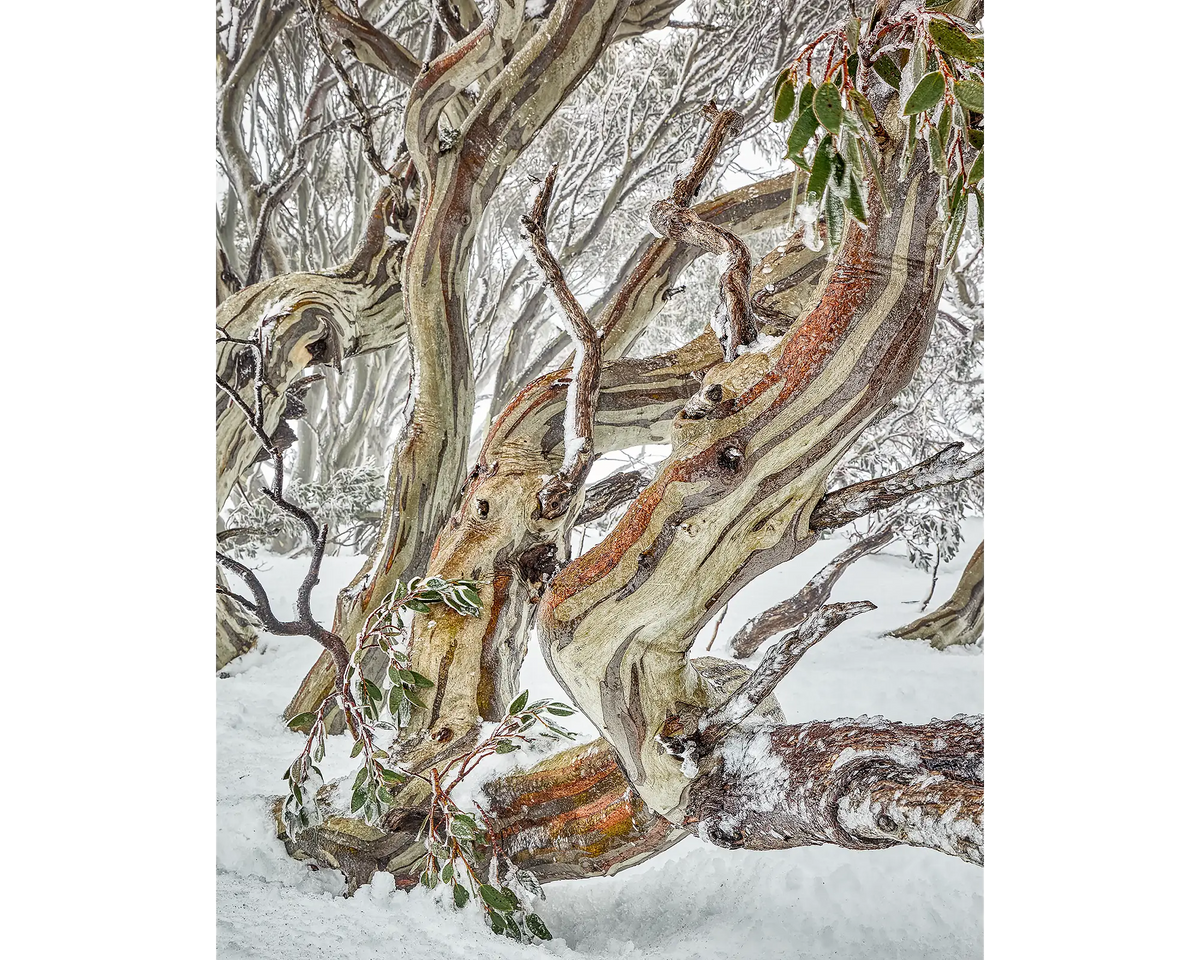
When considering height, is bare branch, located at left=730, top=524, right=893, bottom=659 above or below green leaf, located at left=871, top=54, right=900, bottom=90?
below

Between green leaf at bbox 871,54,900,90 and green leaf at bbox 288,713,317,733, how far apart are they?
1.07 meters

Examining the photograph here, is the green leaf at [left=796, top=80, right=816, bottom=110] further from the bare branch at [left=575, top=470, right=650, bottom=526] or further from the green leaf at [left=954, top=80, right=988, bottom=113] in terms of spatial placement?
the bare branch at [left=575, top=470, right=650, bottom=526]

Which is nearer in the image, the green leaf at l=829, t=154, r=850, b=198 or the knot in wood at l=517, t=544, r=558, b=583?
the green leaf at l=829, t=154, r=850, b=198

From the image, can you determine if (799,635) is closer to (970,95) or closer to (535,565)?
(535,565)

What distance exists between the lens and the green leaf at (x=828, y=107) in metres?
0.56

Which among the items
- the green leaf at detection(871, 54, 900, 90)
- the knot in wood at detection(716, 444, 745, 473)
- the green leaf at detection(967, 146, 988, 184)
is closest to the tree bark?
the knot in wood at detection(716, 444, 745, 473)

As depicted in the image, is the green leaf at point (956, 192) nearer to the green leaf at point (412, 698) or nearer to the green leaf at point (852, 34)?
the green leaf at point (852, 34)

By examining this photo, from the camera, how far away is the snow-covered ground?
2.95ft

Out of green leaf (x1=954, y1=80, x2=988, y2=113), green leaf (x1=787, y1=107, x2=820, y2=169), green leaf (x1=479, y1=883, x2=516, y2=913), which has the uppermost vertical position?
green leaf (x1=954, y1=80, x2=988, y2=113)

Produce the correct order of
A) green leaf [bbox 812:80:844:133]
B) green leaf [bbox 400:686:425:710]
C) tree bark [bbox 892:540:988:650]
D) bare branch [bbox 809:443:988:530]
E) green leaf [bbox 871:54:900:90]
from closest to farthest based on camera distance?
1. green leaf [bbox 812:80:844:133]
2. green leaf [bbox 871:54:900:90]
3. bare branch [bbox 809:443:988:530]
4. tree bark [bbox 892:540:988:650]
5. green leaf [bbox 400:686:425:710]

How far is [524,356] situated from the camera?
1.26 metres

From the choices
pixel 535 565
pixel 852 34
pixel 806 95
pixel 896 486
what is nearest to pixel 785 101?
pixel 806 95
